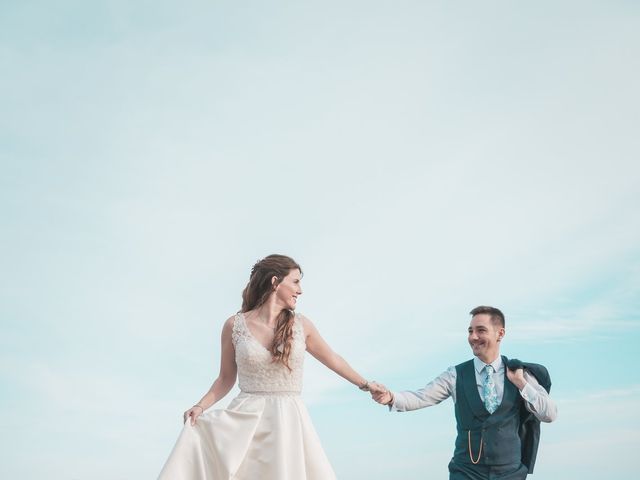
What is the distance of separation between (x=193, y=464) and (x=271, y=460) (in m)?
0.66

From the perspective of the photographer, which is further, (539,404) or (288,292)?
(288,292)

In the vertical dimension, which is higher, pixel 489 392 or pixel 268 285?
pixel 268 285

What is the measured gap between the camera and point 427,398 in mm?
8188

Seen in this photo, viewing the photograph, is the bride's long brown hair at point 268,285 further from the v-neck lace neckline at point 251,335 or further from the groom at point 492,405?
the groom at point 492,405

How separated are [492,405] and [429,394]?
649mm

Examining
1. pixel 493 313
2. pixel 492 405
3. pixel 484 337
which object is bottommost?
pixel 492 405

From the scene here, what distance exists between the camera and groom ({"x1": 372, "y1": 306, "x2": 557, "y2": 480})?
761 centimetres

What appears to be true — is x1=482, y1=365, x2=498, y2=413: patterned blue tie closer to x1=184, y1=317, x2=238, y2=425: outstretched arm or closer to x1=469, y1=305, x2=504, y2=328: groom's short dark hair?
x1=469, y1=305, x2=504, y2=328: groom's short dark hair

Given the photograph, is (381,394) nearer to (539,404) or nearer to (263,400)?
(263,400)

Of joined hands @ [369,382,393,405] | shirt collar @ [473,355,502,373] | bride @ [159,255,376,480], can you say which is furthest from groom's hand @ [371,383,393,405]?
shirt collar @ [473,355,502,373]

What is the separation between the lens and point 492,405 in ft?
25.5

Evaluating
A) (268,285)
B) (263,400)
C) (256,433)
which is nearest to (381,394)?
(263,400)

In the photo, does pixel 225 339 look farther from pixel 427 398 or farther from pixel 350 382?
pixel 427 398

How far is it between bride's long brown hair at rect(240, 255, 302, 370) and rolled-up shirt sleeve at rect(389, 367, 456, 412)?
1316 millimetres
